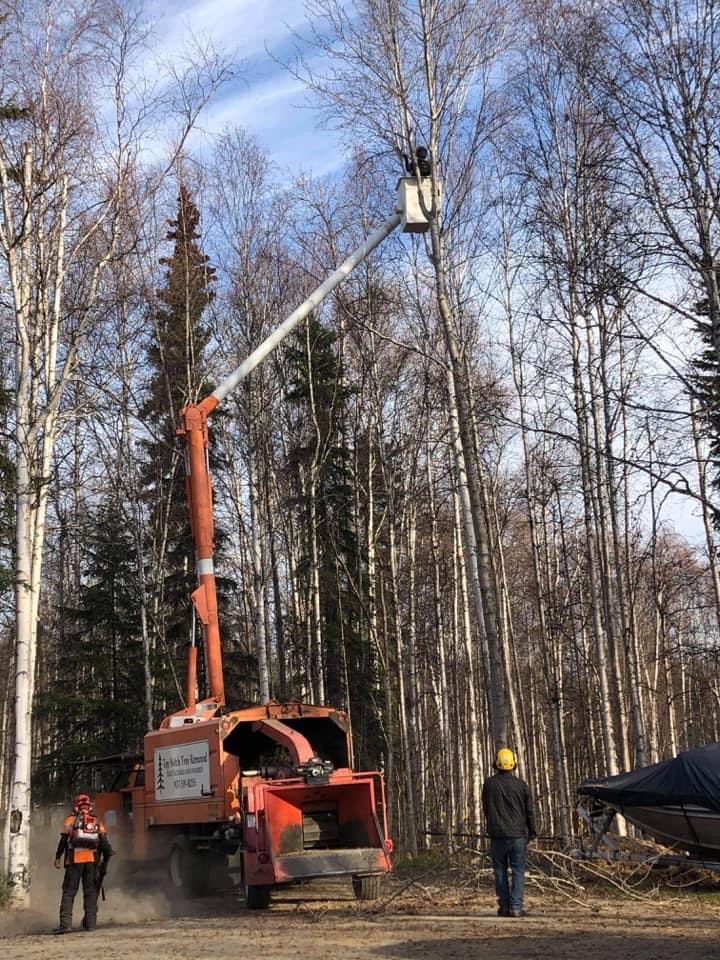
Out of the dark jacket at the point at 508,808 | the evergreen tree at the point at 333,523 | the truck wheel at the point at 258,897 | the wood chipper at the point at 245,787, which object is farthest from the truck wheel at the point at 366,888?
the evergreen tree at the point at 333,523

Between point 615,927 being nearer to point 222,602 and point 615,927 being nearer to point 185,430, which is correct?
point 185,430

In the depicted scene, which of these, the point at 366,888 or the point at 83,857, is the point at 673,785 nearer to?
the point at 366,888

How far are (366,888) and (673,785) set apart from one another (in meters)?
3.95

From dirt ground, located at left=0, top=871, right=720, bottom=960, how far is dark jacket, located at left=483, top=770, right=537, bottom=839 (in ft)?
2.69

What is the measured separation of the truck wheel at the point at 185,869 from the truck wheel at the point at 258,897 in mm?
2172

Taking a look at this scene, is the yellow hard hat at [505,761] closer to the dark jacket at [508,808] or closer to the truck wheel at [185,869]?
the dark jacket at [508,808]

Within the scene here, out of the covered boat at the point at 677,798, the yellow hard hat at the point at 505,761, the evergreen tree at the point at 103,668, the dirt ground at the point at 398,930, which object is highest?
the evergreen tree at the point at 103,668

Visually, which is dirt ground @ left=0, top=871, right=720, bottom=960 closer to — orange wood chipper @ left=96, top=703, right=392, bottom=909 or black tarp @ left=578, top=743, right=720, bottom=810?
orange wood chipper @ left=96, top=703, right=392, bottom=909

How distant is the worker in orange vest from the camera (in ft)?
40.0

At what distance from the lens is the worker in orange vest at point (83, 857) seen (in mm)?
12188

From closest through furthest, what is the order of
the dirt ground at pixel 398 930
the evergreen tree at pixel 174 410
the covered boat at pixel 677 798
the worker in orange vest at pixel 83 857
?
the dirt ground at pixel 398 930 → the worker in orange vest at pixel 83 857 → the covered boat at pixel 677 798 → the evergreen tree at pixel 174 410

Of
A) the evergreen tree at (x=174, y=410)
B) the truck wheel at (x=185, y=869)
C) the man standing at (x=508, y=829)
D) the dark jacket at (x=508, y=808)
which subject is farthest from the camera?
the evergreen tree at (x=174, y=410)

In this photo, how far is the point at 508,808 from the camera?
1058 cm

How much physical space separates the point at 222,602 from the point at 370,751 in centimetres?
544
